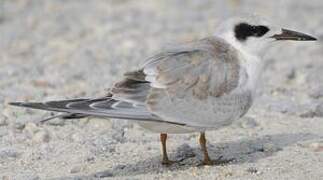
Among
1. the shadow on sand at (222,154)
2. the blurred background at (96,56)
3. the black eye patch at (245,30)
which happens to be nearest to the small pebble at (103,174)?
the shadow on sand at (222,154)

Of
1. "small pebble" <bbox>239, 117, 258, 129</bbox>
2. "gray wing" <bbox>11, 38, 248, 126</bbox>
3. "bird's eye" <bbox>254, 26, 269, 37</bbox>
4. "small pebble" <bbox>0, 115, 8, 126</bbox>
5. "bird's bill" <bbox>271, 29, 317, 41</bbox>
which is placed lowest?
"small pebble" <bbox>239, 117, 258, 129</bbox>

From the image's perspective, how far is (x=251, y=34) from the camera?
20.4ft

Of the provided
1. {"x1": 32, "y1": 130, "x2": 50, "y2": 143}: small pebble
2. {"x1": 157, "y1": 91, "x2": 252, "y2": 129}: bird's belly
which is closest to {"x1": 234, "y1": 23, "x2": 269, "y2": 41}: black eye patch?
{"x1": 157, "y1": 91, "x2": 252, "y2": 129}: bird's belly

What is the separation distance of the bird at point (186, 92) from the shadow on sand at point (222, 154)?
0.38ft

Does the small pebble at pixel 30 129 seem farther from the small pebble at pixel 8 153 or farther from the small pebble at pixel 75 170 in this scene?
the small pebble at pixel 75 170

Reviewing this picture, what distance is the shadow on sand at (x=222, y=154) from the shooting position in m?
5.93

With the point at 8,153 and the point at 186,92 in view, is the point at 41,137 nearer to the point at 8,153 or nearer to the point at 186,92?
the point at 8,153

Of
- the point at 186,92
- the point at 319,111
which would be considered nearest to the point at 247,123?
the point at 319,111

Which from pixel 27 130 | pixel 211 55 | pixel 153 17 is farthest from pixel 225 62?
pixel 153 17

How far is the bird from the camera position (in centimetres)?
568

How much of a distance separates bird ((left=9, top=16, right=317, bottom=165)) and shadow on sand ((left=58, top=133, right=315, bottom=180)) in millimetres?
116

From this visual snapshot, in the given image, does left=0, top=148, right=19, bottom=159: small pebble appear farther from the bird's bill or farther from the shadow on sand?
the bird's bill

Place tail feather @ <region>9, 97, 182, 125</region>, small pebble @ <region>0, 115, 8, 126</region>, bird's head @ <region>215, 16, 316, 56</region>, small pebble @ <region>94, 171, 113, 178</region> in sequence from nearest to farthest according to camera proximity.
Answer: tail feather @ <region>9, 97, 182, 125</region> → small pebble @ <region>94, 171, 113, 178</region> → bird's head @ <region>215, 16, 316, 56</region> → small pebble @ <region>0, 115, 8, 126</region>

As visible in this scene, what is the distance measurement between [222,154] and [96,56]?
371 centimetres
